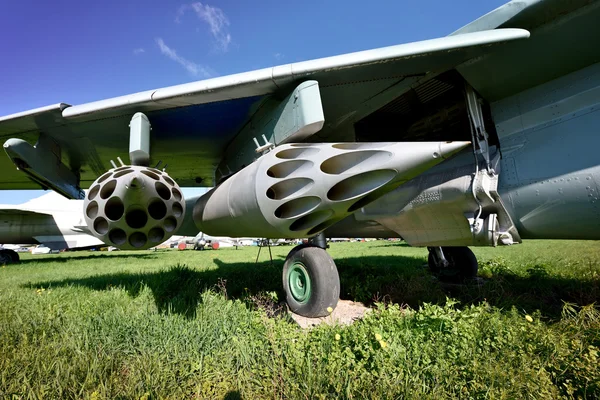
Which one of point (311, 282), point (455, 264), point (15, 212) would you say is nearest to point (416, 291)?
point (311, 282)

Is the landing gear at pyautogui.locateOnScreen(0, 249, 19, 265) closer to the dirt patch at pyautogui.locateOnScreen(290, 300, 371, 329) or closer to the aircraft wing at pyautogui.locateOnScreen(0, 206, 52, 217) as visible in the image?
the aircraft wing at pyautogui.locateOnScreen(0, 206, 52, 217)

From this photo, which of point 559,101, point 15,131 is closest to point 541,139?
point 559,101

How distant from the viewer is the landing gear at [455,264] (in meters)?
5.73

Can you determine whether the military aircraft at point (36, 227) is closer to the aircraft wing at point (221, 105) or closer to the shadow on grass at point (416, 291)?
the aircraft wing at point (221, 105)

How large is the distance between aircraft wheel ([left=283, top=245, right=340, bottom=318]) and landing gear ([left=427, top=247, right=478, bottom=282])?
3.34 metres

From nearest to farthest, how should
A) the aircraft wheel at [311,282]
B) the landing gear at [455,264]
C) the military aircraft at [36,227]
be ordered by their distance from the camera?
the aircraft wheel at [311,282], the landing gear at [455,264], the military aircraft at [36,227]

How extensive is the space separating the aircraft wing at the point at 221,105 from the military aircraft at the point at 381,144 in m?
0.02

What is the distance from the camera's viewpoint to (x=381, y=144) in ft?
7.67

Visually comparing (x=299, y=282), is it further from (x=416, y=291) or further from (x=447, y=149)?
(x=447, y=149)

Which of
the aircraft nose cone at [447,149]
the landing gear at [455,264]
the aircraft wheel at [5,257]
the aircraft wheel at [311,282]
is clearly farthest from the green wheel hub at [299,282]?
the aircraft wheel at [5,257]

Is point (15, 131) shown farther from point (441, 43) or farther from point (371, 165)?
point (441, 43)

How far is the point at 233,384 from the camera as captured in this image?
191 cm


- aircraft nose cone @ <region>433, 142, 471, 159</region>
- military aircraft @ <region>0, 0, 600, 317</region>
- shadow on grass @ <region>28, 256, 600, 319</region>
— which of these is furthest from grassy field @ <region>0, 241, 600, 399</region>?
aircraft nose cone @ <region>433, 142, 471, 159</region>

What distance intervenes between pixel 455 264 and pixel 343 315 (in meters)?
3.53
